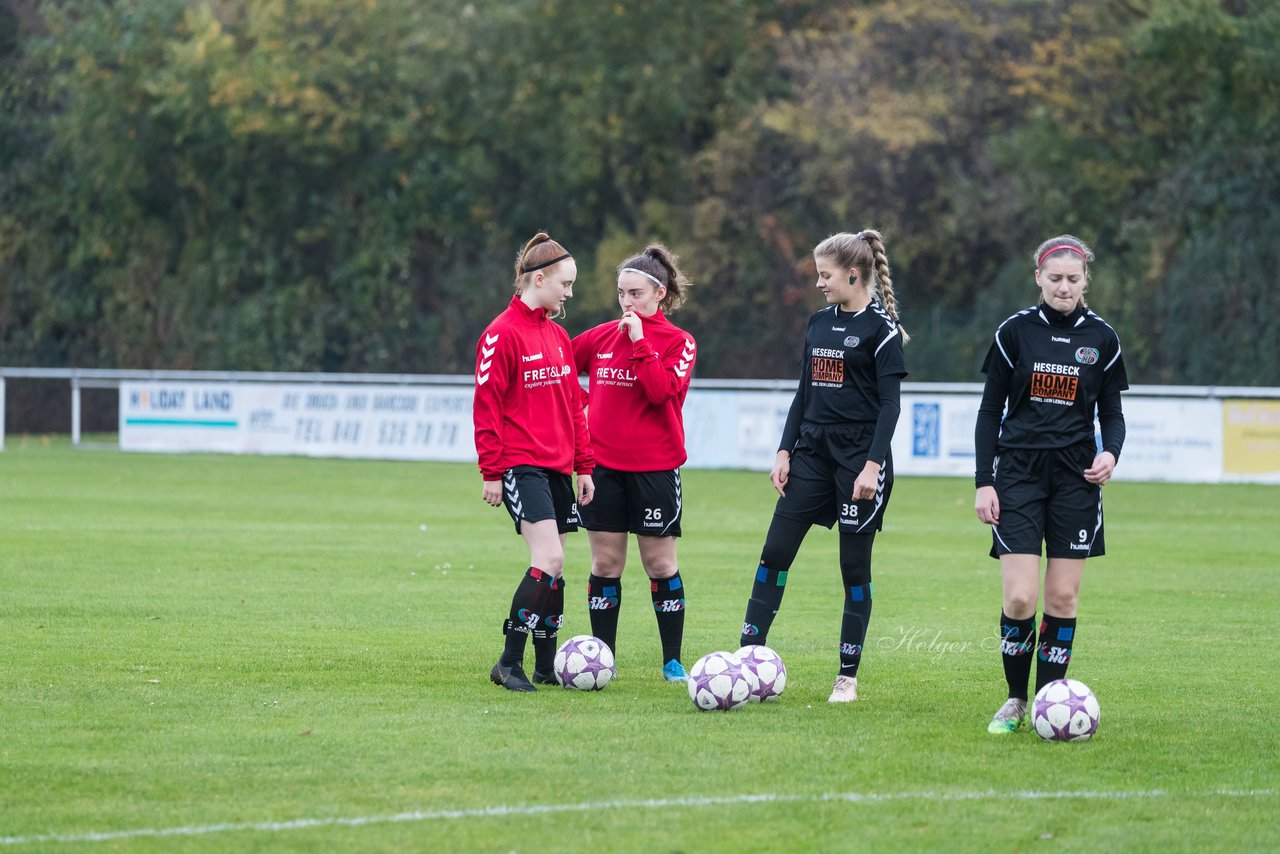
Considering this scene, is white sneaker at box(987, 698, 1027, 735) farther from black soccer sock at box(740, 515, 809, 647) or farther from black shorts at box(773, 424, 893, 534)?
black soccer sock at box(740, 515, 809, 647)

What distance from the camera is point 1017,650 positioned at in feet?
24.3

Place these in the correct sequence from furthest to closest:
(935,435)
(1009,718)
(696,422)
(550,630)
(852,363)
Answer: (696,422) → (935,435) → (550,630) → (852,363) → (1009,718)

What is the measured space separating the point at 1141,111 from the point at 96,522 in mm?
25568

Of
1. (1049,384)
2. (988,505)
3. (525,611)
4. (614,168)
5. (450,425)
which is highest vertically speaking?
(614,168)

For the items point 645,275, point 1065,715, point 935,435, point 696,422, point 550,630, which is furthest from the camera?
point 696,422

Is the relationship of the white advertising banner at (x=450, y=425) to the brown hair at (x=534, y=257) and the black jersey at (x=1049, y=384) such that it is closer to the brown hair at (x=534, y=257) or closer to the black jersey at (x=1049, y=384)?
the brown hair at (x=534, y=257)

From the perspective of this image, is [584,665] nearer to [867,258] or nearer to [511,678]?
[511,678]

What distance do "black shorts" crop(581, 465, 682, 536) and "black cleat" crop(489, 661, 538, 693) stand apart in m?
0.76

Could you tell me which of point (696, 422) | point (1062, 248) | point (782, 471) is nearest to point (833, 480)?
point (782, 471)

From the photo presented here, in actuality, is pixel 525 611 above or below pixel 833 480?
below

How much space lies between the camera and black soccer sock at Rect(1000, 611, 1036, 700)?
739 centimetres

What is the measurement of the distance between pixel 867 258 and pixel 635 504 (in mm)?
1606

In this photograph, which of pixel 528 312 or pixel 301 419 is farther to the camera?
pixel 301 419

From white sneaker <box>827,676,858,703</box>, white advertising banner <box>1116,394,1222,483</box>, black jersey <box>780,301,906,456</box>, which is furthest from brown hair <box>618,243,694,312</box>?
white advertising banner <box>1116,394,1222,483</box>
